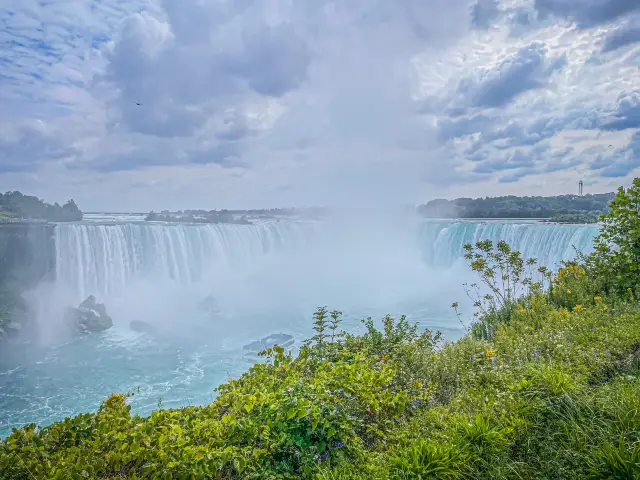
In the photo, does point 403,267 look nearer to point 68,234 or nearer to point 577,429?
point 68,234

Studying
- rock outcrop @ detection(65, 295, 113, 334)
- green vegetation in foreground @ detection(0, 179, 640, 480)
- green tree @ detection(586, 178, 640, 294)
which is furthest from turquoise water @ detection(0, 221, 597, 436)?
green tree @ detection(586, 178, 640, 294)

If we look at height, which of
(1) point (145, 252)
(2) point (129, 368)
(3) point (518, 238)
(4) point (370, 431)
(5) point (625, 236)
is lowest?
(2) point (129, 368)

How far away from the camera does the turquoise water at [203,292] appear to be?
37.1 feet

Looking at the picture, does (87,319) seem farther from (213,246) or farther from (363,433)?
(363,433)

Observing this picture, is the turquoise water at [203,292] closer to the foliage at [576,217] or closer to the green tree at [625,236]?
the foliage at [576,217]

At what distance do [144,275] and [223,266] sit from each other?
4.55m

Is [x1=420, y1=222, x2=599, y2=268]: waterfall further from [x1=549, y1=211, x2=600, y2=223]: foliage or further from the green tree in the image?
the green tree

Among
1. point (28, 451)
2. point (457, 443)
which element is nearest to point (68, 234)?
point (28, 451)

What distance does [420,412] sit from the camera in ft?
11.3

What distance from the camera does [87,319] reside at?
655 inches

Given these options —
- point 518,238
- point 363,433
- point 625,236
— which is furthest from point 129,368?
point 518,238

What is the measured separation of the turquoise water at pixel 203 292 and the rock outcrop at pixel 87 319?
63cm

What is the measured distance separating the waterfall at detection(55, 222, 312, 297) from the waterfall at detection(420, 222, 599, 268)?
1133 centimetres

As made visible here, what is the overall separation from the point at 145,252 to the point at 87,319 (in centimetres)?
511
